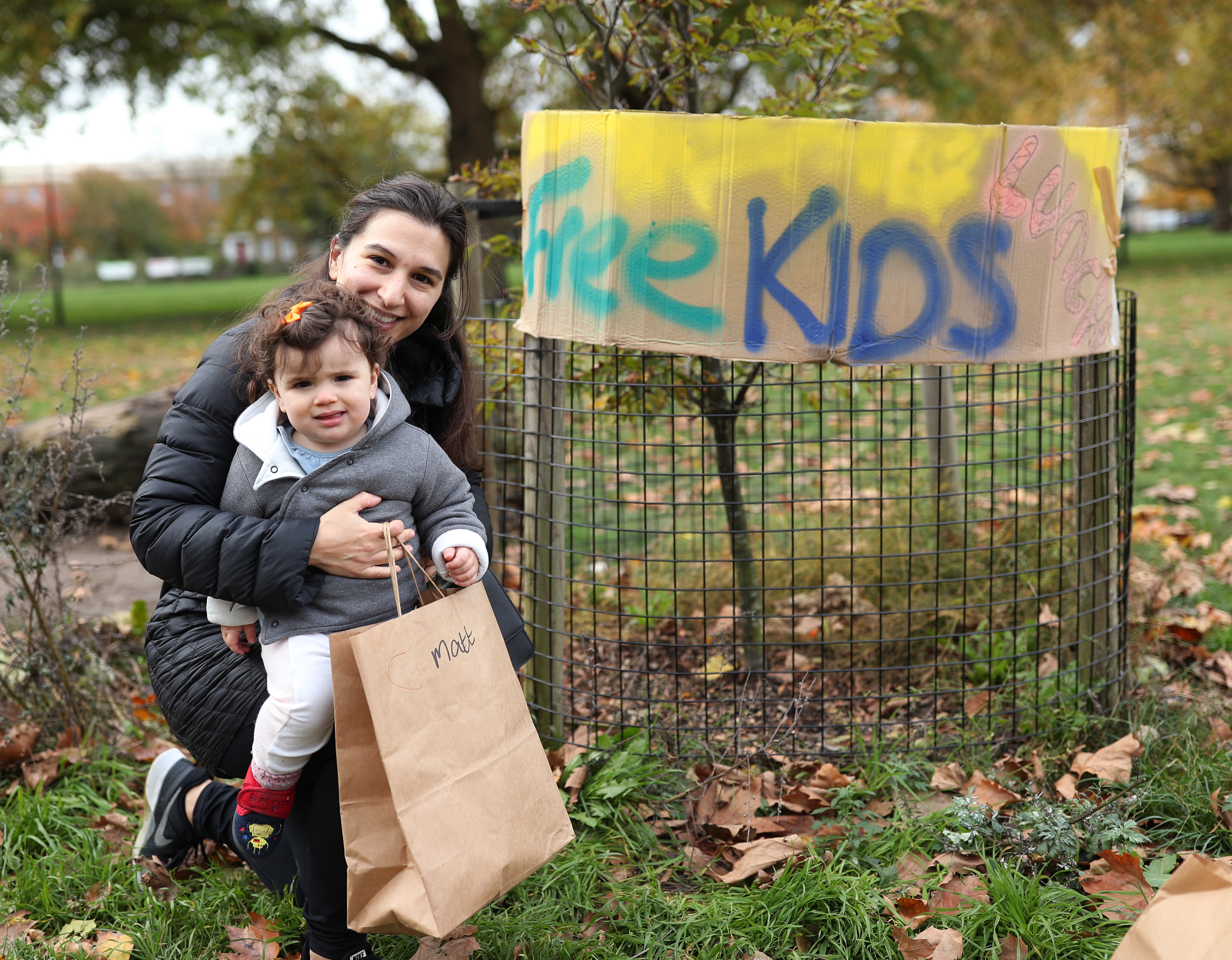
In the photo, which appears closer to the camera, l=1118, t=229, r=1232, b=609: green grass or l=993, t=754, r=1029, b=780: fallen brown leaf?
l=993, t=754, r=1029, b=780: fallen brown leaf

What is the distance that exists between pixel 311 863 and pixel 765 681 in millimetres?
1671

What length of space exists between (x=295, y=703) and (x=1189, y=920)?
1.62 m

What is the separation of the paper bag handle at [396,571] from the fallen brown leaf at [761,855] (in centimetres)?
110

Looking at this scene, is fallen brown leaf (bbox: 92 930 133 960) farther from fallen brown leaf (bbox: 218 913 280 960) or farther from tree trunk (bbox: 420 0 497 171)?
tree trunk (bbox: 420 0 497 171)

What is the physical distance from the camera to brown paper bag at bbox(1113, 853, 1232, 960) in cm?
148

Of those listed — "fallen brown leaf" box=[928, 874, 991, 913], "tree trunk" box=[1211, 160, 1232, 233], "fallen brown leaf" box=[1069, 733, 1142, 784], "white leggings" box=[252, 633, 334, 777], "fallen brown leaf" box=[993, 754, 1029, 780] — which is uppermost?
"tree trunk" box=[1211, 160, 1232, 233]

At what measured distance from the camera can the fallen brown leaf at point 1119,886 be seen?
2.23 meters

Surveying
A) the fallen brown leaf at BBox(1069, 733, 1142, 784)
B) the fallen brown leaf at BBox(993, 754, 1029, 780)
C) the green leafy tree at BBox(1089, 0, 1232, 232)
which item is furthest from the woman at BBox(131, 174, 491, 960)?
the green leafy tree at BBox(1089, 0, 1232, 232)

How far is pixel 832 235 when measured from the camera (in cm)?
248

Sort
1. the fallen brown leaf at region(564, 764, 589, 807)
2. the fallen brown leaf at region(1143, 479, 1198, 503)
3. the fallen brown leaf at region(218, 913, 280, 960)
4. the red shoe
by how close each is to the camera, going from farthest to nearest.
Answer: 1. the fallen brown leaf at region(1143, 479, 1198, 503)
2. the fallen brown leaf at region(564, 764, 589, 807)
3. the fallen brown leaf at region(218, 913, 280, 960)
4. the red shoe

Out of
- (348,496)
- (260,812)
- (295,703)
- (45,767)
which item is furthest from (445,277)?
(45,767)

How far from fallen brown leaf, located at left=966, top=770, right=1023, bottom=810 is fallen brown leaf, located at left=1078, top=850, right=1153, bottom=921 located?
0.27m

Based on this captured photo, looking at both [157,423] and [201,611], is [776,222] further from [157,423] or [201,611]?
[157,423]

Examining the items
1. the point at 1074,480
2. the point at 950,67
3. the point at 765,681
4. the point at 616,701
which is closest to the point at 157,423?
the point at 616,701
